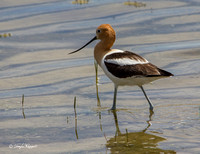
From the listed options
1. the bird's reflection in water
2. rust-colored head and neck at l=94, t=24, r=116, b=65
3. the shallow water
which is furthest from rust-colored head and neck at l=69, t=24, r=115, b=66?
the bird's reflection in water

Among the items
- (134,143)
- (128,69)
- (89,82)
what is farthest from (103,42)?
(134,143)

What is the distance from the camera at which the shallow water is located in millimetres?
7551

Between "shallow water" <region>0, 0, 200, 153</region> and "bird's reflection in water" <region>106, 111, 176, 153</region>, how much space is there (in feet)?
0.04

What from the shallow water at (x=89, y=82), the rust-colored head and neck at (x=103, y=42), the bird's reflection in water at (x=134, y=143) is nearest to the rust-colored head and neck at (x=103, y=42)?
the rust-colored head and neck at (x=103, y=42)

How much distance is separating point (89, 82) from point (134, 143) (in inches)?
151

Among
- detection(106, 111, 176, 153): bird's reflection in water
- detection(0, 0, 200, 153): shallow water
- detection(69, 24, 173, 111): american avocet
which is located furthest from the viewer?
detection(69, 24, 173, 111): american avocet

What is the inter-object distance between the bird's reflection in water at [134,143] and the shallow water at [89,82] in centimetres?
1

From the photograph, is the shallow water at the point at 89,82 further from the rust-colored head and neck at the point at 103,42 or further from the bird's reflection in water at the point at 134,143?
the rust-colored head and neck at the point at 103,42

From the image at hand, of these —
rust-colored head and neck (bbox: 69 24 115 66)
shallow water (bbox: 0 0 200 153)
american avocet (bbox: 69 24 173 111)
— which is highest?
rust-colored head and neck (bbox: 69 24 115 66)

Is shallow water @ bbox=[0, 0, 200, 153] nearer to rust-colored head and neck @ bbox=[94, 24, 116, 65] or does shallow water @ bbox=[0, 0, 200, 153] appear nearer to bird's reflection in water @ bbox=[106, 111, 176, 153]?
bird's reflection in water @ bbox=[106, 111, 176, 153]

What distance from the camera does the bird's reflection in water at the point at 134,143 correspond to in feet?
22.9

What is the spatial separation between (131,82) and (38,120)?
162 centimetres

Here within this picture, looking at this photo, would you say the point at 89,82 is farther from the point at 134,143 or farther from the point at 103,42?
the point at 134,143

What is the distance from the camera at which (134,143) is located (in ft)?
24.0
